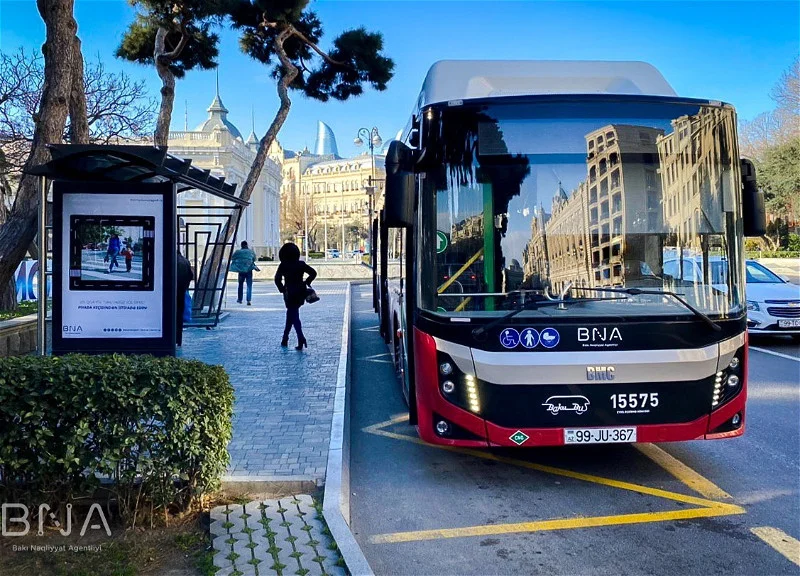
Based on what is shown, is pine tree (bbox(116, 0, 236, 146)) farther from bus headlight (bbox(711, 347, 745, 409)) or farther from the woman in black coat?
bus headlight (bbox(711, 347, 745, 409))

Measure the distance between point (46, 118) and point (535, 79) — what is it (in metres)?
6.04

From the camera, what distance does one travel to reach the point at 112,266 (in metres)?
7.49

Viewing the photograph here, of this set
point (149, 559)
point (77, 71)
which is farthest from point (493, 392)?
point (77, 71)

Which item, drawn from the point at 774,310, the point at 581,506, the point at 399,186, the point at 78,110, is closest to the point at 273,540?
the point at 581,506

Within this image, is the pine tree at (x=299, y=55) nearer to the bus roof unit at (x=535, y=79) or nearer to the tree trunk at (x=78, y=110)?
the tree trunk at (x=78, y=110)

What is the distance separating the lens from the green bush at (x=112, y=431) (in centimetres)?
395

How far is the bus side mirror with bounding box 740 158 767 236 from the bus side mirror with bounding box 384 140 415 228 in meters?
2.61

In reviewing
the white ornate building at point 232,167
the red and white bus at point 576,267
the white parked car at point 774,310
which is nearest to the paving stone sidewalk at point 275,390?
the red and white bus at point 576,267

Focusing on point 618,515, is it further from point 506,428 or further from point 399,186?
point 399,186

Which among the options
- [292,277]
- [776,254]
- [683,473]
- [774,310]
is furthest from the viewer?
[776,254]

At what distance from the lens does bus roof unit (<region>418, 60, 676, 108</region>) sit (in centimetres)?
587

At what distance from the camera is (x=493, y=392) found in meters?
5.00

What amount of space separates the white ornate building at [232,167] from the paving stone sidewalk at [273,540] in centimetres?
3650

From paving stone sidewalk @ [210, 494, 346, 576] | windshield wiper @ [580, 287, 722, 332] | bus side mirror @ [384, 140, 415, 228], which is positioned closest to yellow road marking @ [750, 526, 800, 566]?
windshield wiper @ [580, 287, 722, 332]
